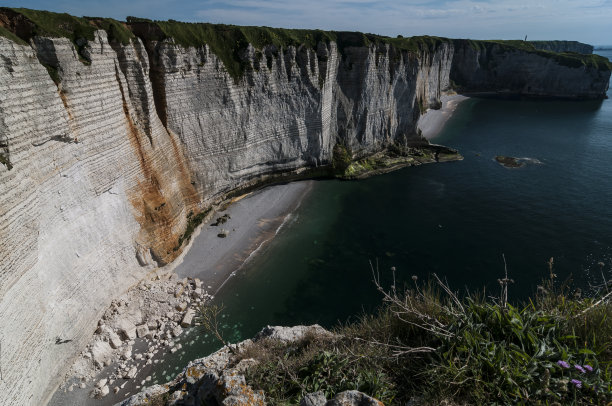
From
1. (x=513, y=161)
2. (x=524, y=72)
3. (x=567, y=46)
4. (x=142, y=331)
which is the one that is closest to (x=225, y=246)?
(x=142, y=331)

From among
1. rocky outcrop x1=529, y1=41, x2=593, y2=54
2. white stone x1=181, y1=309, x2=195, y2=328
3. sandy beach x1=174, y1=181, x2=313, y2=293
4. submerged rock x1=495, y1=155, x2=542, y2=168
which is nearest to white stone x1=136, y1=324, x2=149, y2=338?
white stone x1=181, y1=309, x2=195, y2=328

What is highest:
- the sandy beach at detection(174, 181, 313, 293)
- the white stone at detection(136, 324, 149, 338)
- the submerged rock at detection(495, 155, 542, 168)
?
the submerged rock at detection(495, 155, 542, 168)

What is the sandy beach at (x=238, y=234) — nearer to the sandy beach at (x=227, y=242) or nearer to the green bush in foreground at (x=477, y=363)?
the sandy beach at (x=227, y=242)

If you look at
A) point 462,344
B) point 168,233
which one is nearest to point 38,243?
Result: point 168,233

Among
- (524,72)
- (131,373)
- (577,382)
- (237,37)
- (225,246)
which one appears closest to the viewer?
(577,382)

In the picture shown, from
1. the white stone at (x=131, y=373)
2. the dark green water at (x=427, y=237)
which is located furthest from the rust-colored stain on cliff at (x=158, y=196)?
the white stone at (x=131, y=373)

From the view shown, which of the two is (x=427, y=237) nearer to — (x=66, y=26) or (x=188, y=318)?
(x=188, y=318)

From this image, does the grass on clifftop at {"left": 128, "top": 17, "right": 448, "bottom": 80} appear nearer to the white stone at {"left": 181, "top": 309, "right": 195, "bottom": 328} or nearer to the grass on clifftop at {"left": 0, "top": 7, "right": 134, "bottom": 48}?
the grass on clifftop at {"left": 0, "top": 7, "right": 134, "bottom": 48}
